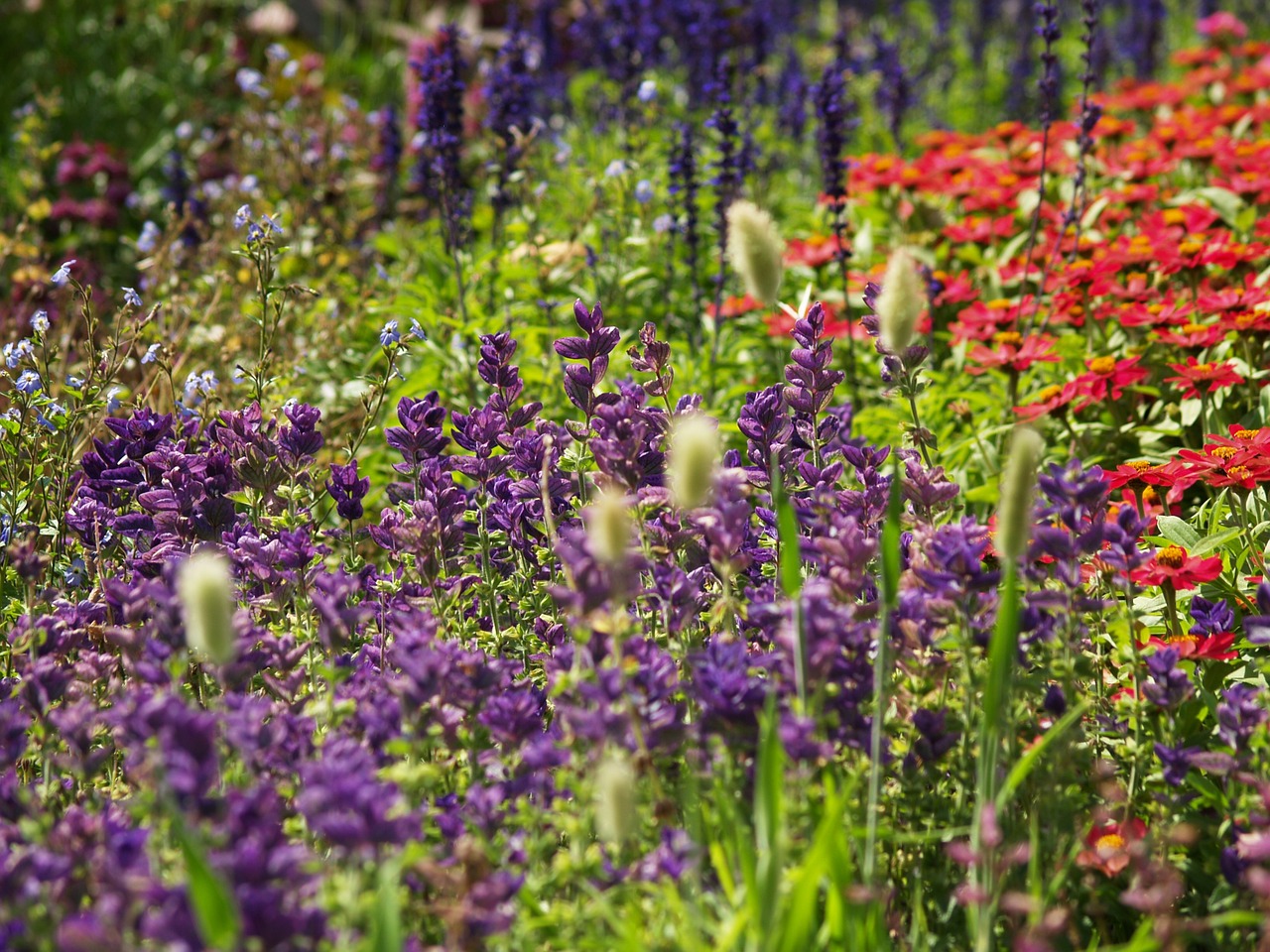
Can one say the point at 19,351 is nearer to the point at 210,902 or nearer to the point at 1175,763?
the point at 210,902

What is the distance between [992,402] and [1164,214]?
976mm

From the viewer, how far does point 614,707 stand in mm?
1612

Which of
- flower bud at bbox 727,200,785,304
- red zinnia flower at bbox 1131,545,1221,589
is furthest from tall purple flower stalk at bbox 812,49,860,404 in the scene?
flower bud at bbox 727,200,785,304

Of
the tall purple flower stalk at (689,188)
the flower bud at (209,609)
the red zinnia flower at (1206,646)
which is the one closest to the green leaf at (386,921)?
the flower bud at (209,609)

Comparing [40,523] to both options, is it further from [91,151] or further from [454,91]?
[91,151]

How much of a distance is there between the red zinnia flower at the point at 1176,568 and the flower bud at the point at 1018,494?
937mm

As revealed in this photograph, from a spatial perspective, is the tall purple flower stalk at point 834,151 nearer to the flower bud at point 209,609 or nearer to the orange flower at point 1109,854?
the orange flower at point 1109,854

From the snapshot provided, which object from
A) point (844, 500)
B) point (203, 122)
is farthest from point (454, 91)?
point (203, 122)

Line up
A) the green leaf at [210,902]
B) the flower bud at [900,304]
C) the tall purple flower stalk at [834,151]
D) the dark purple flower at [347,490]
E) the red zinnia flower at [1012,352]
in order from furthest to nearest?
the tall purple flower stalk at [834,151], the red zinnia flower at [1012,352], the dark purple flower at [347,490], the flower bud at [900,304], the green leaf at [210,902]

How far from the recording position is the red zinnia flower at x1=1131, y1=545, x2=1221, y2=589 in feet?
6.95

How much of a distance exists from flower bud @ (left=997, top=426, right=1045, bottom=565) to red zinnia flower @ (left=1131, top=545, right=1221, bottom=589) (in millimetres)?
937

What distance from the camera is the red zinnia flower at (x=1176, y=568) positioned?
2.12 m

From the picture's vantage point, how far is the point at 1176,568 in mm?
2145

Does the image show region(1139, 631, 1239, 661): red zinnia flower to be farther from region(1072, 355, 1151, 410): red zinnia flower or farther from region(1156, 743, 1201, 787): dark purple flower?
region(1072, 355, 1151, 410): red zinnia flower
